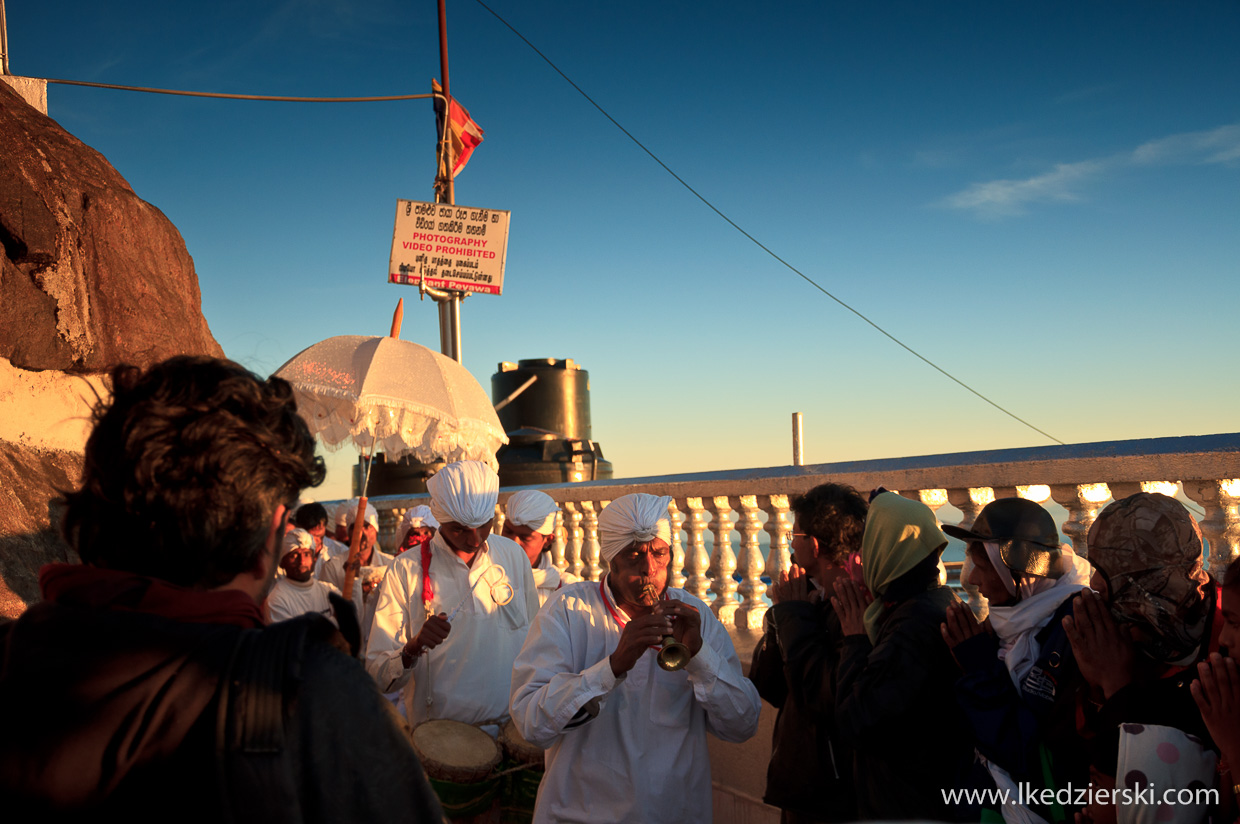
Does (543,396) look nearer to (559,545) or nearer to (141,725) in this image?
(559,545)

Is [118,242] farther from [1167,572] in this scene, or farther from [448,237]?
[1167,572]

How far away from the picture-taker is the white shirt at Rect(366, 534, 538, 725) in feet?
14.8

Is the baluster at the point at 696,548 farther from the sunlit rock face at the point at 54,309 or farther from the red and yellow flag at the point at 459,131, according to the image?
the red and yellow flag at the point at 459,131

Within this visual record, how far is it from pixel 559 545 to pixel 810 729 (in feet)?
15.6

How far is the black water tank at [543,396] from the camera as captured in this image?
1371cm

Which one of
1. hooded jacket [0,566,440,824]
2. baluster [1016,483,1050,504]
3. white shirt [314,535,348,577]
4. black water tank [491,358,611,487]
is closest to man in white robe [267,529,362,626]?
white shirt [314,535,348,577]

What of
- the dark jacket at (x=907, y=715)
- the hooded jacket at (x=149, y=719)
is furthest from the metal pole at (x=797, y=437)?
the hooded jacket at (x=149, y=719)

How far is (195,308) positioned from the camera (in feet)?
26.0

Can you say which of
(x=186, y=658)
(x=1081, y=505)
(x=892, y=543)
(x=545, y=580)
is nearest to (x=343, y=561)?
(x=545, y=580)

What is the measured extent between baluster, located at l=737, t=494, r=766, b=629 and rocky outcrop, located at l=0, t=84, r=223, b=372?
4806 millimetres

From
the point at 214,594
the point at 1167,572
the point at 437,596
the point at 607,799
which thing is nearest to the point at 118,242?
the point at 437,596

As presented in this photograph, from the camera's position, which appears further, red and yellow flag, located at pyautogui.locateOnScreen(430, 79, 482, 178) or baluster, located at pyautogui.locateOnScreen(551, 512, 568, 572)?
red and yellow flag, located at pyautogui.locateOnScreen(430, 79, 482, 178)

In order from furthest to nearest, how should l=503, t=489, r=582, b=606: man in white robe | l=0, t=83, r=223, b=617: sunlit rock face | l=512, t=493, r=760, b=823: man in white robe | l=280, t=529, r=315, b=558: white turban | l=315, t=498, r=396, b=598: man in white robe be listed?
l=315, t=498, r=396, b=598: man in white robe, l=280, t=529, r=315, b=558: white turban, l=503, t=489, r=582, b=606: man in white robe, l=0, t=83, r=223, b=617: sunlit rock face, l=512, t=493, r=760, b=823: man in white robe

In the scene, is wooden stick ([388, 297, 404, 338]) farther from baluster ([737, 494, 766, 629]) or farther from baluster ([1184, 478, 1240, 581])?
baluster ([1184, 478, 1240, 581])
